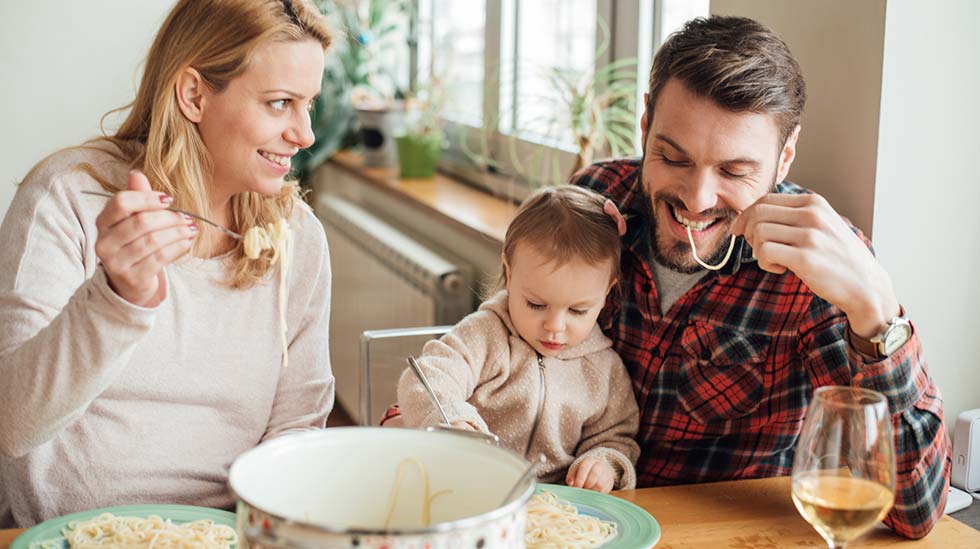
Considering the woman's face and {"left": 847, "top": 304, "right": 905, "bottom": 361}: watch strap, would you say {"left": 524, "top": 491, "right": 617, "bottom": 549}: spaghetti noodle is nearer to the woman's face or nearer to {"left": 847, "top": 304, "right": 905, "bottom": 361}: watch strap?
{"left": 847, "top": 304, "right": 905, "bottom": 361}: watch strap

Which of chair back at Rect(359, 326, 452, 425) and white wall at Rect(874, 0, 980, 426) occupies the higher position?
white wall at Rect(874, 0, 980, 426)

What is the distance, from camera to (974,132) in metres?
1.74

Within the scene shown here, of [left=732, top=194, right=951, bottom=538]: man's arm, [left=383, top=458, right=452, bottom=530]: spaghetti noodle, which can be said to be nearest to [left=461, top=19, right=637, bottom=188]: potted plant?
[left=732, top=194, right=951, bottom=538]: man's arm

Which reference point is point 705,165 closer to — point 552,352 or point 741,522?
point 552,352

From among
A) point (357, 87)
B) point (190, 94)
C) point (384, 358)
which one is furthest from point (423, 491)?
point (357, 87)

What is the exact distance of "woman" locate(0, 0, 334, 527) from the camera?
1.50m

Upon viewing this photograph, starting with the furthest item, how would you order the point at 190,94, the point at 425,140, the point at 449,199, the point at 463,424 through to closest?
the point at 425,140, the point at 449,199, the point at 190,94, the point at 463,424

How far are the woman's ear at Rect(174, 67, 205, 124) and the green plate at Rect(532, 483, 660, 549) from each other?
772 millimetres

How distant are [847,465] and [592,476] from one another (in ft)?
1.84

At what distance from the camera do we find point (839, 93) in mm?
1744

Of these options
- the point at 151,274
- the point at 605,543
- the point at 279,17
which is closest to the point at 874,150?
the point at 605,543

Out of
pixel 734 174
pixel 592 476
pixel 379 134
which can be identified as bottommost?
pixel 592 476


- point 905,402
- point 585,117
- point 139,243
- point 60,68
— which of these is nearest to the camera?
point 139,243

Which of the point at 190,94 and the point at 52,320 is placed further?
the point at 190,94
